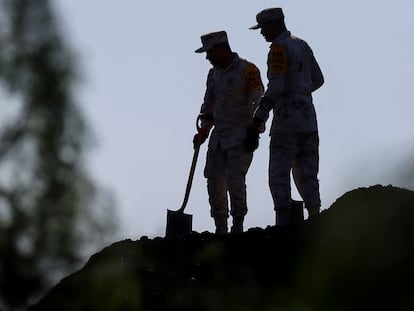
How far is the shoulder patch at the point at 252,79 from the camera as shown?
34.7 feet

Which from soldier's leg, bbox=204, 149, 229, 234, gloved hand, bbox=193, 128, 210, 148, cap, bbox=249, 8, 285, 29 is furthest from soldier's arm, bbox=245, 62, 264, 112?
gloved hand, bbox=193, 128, 210, 148

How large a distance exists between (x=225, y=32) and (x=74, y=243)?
23.9ft

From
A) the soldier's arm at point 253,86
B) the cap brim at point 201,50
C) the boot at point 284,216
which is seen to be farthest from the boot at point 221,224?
the cap brim at point 201,50

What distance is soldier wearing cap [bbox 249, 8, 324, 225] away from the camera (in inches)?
386

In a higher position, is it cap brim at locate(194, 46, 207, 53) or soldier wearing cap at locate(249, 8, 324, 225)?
cap brim at locate(194, 46, 207, 53)

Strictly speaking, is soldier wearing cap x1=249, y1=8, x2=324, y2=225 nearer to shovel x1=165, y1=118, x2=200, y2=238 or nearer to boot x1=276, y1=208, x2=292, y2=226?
boot x1=276, y1=208, x2=292, y2=226

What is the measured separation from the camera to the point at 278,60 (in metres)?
9.78

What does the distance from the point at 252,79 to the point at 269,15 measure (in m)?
0.91

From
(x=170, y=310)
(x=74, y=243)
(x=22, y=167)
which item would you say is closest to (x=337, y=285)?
(x=74, y=243)

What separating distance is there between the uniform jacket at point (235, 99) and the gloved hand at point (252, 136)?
0.36 m

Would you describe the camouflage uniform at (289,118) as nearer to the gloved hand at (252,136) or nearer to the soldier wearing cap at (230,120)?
the gloved hand at (252,136)

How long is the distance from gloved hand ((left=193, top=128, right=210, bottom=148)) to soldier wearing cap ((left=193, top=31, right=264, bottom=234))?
435 mm

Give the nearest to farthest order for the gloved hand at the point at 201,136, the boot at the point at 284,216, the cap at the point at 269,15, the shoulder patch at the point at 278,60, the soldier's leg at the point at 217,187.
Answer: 1. the shoulder patch at the point at 278,60
2. the cap at the point at 269,15
3. the boot at the point at 284,216
4. the soldier's leg at the point at 217,187
5. the gloved hand at the point at 201,136

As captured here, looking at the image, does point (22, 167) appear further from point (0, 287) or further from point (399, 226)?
point (399, 226)
